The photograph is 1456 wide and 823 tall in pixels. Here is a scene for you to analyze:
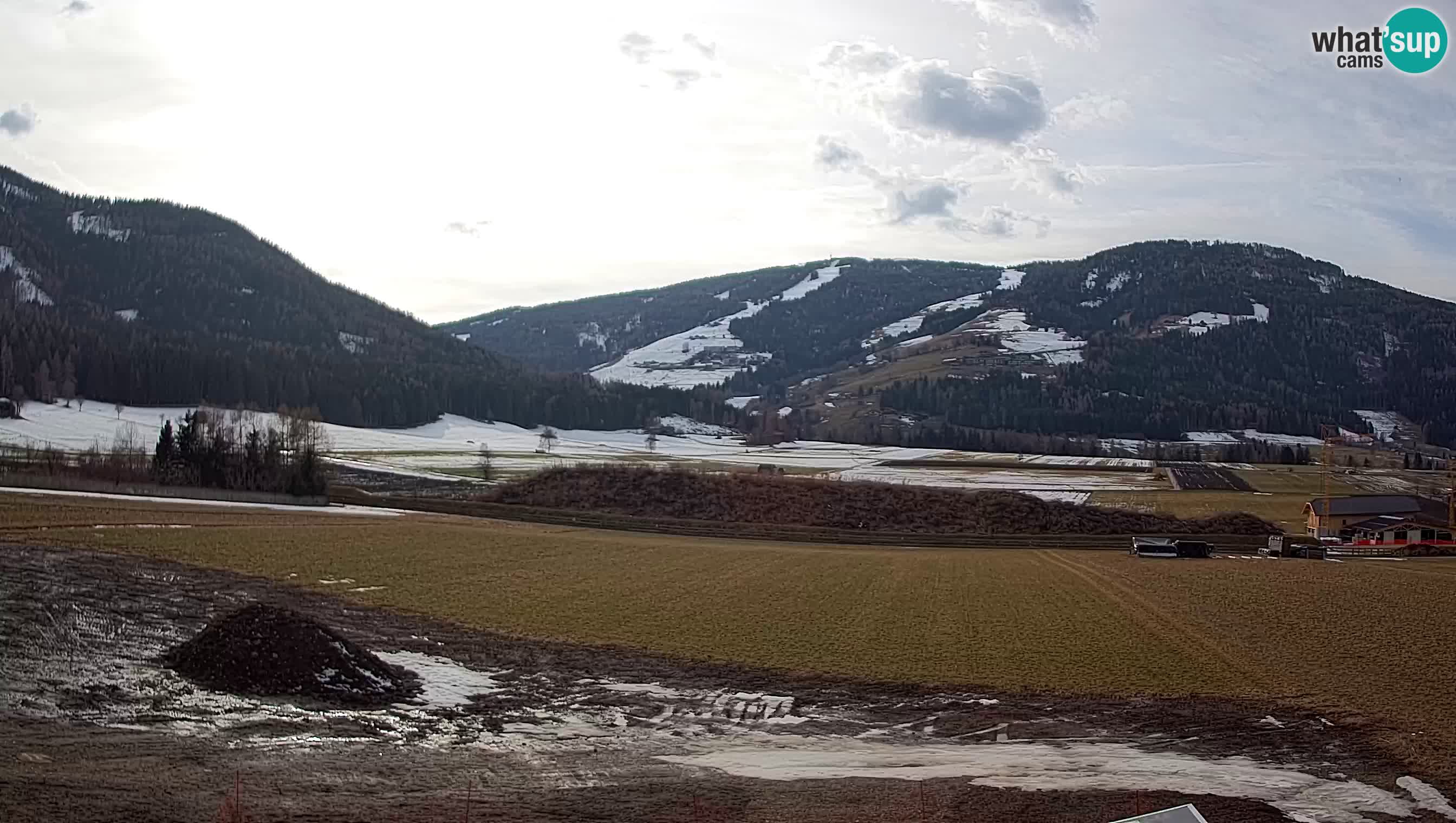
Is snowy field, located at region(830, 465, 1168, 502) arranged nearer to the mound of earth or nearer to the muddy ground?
the muddy ground

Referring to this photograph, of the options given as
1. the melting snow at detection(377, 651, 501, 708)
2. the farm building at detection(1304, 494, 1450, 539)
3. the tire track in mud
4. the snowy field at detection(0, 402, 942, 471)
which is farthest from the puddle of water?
the snowy field at detection(0, 402, 942, 471)

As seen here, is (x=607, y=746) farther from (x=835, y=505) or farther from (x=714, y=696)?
(x=835, y=505)

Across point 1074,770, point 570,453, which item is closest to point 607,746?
point 1074,770

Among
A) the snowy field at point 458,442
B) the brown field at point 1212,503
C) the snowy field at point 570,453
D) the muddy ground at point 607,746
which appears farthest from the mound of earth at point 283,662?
the snowy field at point 458,442

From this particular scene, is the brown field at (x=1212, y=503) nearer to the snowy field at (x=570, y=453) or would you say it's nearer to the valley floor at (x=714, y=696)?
the snowy field at (x=570, y=453)

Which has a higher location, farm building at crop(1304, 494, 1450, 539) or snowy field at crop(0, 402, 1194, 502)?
snowy field at crop(0, 402, 1194, 502)
